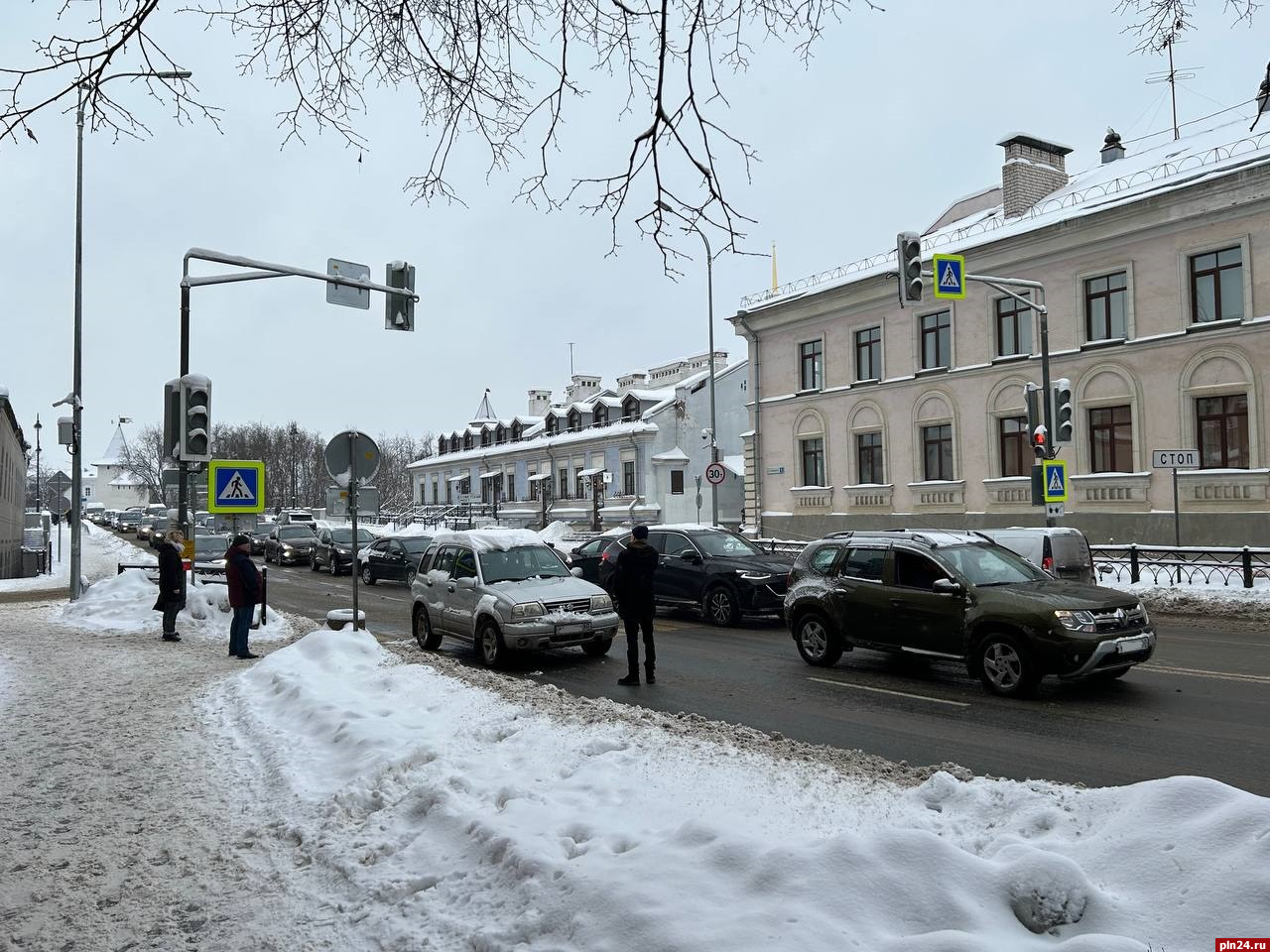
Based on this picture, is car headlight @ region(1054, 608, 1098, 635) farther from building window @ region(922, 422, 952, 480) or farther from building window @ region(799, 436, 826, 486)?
building window @ region(799, 436, 826, 486)

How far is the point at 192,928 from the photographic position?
4211 millimetres

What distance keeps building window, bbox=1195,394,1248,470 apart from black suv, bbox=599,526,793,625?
13915mm

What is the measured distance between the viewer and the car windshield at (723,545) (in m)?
17.5

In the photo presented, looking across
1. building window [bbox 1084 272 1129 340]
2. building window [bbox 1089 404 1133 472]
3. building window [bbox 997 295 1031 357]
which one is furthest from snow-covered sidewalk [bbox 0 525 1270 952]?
building window [bbox 997 295 1031 357]

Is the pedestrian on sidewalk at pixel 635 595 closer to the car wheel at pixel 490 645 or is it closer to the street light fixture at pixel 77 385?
the car wheel at pixel 490 645

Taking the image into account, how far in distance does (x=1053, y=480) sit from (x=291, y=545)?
101 feet

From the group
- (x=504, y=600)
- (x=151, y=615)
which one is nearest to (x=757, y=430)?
(x=151, y=615)

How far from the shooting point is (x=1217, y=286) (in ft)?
78.4

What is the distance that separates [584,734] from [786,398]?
3069 centimetres

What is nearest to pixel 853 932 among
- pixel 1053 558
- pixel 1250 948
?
pixel 1250 948

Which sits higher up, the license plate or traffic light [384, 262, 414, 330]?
traffic light [384, 262, 414, 330]

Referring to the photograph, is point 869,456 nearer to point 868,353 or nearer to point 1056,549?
point 868,353

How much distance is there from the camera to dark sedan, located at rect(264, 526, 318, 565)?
3872cm

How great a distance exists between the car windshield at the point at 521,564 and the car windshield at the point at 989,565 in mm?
5601
